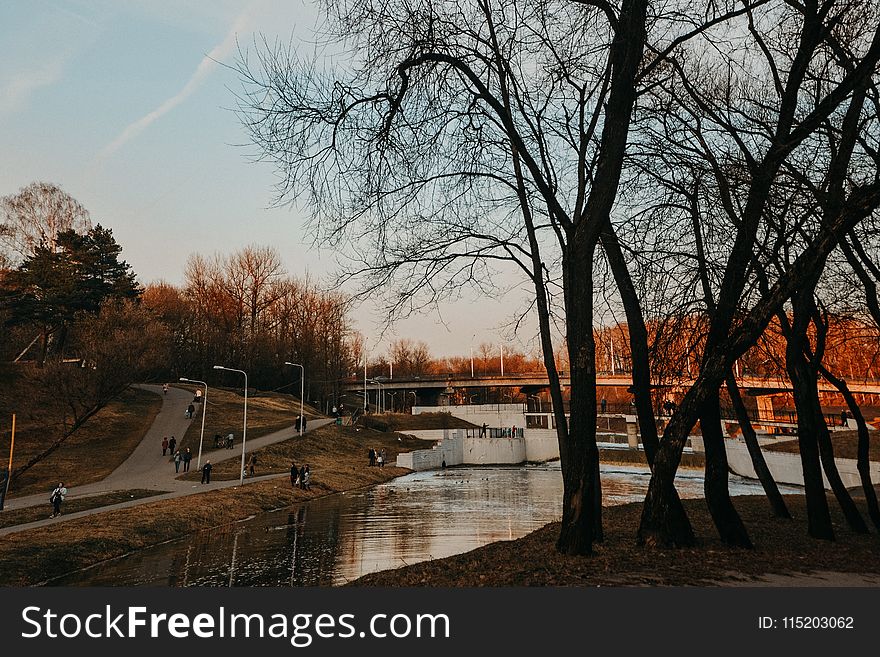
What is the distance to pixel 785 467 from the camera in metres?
43.5

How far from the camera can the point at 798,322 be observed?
41.9 feet

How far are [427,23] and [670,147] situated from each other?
4423 millimetres

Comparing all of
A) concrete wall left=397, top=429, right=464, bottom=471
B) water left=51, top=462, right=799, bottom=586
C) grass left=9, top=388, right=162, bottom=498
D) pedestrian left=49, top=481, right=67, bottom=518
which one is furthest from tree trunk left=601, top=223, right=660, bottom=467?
concrete wall left=397, top=429, right=464, bottom=471

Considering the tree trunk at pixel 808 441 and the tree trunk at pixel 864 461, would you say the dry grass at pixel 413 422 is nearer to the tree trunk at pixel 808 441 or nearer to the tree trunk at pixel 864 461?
the tree trunk at pixel 864 461

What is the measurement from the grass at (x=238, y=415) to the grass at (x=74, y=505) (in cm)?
1782

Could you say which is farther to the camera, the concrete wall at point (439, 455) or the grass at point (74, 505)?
the concrete wall at point (439, 455)

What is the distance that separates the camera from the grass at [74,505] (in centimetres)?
2637

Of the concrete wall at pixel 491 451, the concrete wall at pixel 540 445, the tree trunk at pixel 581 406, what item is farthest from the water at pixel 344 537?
the concrete wall at pixel 540 445

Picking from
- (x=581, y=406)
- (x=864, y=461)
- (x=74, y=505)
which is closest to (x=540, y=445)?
(x=74, y=505)

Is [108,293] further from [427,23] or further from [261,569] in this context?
[427,23]

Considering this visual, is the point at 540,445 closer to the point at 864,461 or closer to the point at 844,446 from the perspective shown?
the point at 844,446

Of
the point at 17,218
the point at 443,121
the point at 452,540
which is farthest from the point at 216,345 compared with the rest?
the point at 443,121

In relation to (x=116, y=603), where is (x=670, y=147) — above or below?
above

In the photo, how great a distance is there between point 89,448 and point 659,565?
5033cm
